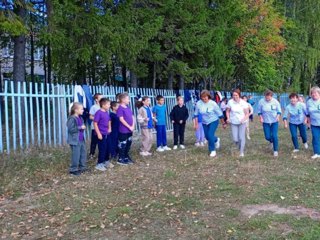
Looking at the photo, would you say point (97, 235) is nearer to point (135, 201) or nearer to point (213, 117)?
point (135, 201)

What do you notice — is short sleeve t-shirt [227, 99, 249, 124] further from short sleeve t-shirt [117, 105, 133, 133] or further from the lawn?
short sleeve t-shirt [117, 105, 133, 133]

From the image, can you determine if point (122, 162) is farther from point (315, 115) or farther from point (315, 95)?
point (315, 95)

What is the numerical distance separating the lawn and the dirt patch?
0.5 inches

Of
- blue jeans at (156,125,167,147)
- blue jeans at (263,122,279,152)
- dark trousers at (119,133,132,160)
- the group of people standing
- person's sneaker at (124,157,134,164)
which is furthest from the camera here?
blue jeans at (156,125,167,147)

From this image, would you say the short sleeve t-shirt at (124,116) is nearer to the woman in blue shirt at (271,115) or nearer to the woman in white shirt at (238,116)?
the woman in white shirt at (238,116)

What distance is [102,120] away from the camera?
9305 millimetres

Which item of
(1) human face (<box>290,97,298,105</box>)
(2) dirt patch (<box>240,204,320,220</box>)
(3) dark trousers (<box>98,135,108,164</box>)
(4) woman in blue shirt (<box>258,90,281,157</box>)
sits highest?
(1) human face (<box>290,97,298,105</box>)

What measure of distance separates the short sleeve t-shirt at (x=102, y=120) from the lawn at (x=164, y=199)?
0.90 meters

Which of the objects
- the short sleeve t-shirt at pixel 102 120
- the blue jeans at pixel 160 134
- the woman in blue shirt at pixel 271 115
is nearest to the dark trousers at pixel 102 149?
the short sleeve t-shirt at pixel 102 120

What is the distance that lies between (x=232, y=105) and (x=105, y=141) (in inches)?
133

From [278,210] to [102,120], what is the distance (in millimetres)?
4584

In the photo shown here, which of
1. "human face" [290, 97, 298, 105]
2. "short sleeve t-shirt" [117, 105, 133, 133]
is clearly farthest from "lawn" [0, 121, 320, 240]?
"human face" [290, 97, 298, 105]

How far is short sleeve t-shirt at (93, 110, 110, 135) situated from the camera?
30.4 feet

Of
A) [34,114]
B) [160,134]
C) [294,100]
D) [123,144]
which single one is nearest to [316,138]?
[294,100]
